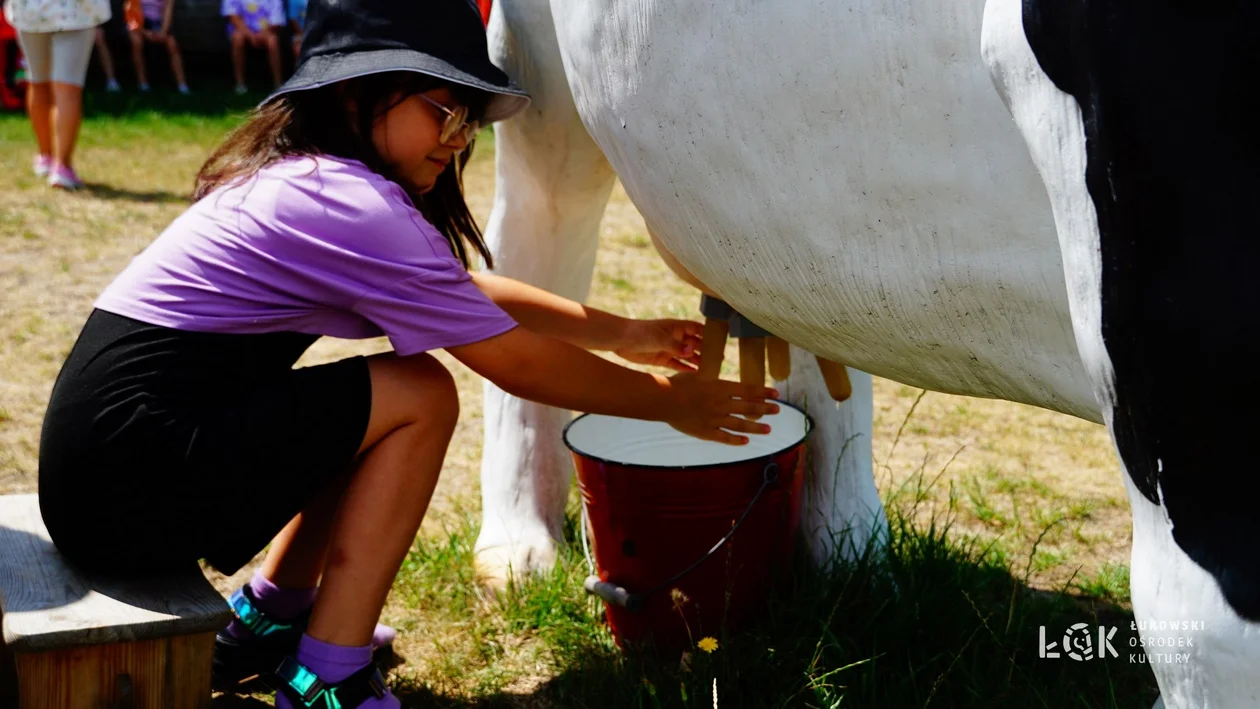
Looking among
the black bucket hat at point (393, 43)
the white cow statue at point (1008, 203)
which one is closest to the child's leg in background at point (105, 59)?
the black bucket hat at point (393, 43)

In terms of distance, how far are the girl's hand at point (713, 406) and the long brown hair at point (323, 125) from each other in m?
0.45

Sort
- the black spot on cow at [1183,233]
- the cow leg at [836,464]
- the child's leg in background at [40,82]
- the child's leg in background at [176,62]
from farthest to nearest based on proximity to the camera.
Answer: the child's leg in background at [176,62] → the child's leg in background at [40,82] → the cow leg at [836,464] → the black spot on cow at [1183,233]

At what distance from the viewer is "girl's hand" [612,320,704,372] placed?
6.08 feet

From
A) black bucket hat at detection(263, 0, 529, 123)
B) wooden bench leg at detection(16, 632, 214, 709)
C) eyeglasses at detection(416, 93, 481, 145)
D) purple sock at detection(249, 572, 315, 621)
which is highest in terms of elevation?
black bucket hat at detection(263, 0, 529, 123)

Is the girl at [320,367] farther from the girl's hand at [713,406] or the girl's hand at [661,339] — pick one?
the girl's hand at [661,339]

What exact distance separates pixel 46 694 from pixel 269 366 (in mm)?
452

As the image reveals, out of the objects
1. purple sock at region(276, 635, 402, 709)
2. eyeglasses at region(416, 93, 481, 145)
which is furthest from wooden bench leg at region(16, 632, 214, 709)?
eyeglasses at region(416, 93, 481, 145)

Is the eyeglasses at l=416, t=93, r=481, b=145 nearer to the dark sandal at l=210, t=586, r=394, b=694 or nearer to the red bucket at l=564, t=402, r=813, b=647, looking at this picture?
the red bucket at l=564, t=402, r=813, b=647

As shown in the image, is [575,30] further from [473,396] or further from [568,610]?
[473,396]

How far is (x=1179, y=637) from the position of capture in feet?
3.01

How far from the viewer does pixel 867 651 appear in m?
1.83

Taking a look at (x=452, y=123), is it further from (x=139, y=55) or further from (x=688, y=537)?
(x=139, y=55)

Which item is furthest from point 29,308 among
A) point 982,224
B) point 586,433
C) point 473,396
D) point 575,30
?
point 982,224

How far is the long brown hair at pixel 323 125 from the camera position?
1.61m
